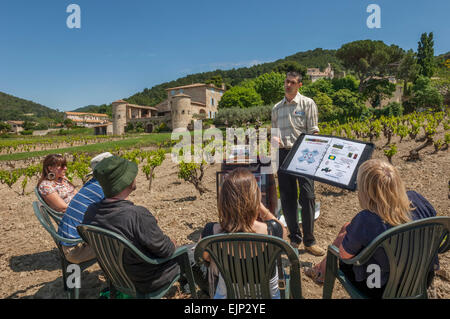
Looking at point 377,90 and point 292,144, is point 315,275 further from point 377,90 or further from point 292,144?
point 377,90

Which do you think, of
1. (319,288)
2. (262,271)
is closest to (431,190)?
(319,288)

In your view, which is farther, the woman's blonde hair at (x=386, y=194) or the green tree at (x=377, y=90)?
the green tree at (x=377, y=90)

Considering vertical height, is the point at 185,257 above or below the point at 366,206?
below

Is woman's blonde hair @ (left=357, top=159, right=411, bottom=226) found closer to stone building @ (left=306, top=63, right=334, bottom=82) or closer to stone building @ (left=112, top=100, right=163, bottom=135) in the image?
stone building @ (left=112, top=100, right=163, bottom=135)

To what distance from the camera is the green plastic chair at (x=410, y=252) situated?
1519 millimetres

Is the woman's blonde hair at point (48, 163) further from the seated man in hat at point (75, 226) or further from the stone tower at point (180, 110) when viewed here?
the stone tower at point (180, 110)

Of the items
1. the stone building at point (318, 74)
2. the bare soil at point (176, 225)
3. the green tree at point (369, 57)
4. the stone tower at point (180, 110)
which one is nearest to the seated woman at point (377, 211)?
the bare soil at point (176, 225)

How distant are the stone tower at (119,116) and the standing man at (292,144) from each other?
5876cm

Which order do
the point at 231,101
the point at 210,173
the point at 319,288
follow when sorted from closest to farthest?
the point at 319,288 < the point at 210,173 < the point at 231,101
